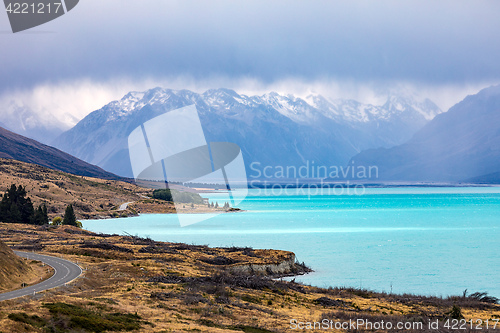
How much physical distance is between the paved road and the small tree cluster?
38.7 m

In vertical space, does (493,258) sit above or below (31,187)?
below

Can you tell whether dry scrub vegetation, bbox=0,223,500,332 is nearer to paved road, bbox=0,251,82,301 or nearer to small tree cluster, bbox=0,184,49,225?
paved road, bbox=0,251,82,301

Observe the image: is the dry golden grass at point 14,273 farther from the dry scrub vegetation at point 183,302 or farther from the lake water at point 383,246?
the lake water at point 383,246

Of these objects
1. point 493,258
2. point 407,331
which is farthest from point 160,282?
point 493,258

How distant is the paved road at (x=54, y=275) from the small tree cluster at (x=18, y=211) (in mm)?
38690

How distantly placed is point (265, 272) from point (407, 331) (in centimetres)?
2540

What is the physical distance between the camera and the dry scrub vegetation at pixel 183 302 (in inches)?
927

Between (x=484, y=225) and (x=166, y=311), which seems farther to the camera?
(x=484, y=225)

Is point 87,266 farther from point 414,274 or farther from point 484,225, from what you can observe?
point 484,225

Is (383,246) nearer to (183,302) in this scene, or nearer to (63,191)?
(183,302)

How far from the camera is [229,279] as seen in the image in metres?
39.2

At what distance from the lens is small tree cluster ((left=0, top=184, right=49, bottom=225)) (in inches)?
3268

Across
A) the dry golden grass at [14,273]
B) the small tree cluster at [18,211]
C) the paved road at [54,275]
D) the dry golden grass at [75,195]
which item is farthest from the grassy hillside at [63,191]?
the dry golden grass at [14,273]

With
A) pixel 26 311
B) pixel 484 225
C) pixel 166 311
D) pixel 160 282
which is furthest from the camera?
pixel 484 225
